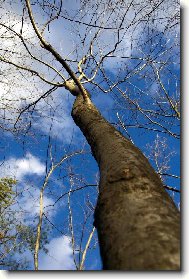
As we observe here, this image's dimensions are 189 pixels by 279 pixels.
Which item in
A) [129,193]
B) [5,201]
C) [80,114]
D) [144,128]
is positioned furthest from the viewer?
[5,201]

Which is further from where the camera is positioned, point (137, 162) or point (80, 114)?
point (80, 114)

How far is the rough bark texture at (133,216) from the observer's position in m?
0.66

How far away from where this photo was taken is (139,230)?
727 millimetres

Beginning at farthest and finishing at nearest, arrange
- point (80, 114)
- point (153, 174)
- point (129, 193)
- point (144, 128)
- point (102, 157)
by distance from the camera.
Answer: point (144, 128) < point (80, 114) < point (102, 157) < point (153, 174) < point (129, 193)

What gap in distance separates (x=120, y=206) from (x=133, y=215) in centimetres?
8

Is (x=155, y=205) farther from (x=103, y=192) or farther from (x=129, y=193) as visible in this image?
(x=103, y=192)

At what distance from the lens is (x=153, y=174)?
106 centimetres

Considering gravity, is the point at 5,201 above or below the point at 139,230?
above

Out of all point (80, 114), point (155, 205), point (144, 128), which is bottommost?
point (155, 205)

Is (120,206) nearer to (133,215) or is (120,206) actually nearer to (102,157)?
(133,215)

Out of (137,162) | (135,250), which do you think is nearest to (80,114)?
(137,162)

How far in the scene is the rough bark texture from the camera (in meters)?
0.66

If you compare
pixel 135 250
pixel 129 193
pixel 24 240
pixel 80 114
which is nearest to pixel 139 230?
pixel 135 250

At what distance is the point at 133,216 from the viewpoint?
30.9 inches
